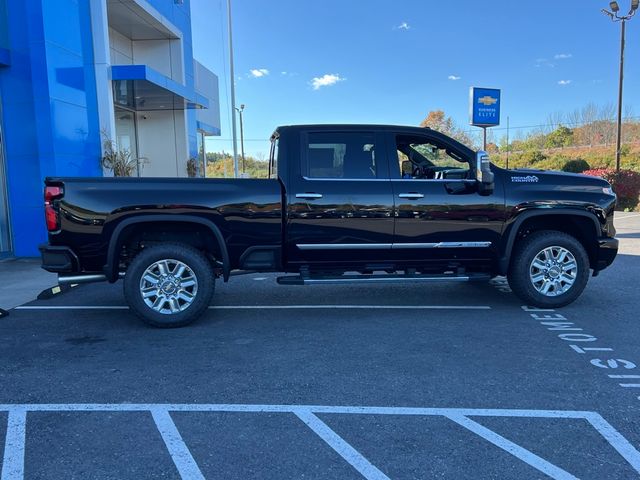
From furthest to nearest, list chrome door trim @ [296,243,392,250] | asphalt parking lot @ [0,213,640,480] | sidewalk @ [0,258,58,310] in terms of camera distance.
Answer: sidewalk @ [0,258,58,310]
chrome door trim @ [296,243,392,250]
asphalt parking lot @ [0,213,640,480]

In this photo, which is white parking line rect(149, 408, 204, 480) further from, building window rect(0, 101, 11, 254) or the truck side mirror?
building window rect(0, 101, 11, 254)

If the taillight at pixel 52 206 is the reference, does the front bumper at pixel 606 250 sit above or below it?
below

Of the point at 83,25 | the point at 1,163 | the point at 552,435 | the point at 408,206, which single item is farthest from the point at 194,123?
the point at 552,435

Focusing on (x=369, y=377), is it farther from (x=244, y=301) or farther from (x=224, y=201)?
(x=244, y=301)

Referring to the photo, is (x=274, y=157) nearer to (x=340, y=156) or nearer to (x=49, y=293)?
(x=340, y=156)

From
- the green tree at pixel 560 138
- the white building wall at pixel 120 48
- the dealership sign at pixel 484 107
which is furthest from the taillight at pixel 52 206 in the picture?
the green tree at pixel 560 138

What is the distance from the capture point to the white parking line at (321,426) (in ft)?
9.17

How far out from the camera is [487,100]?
1816cm

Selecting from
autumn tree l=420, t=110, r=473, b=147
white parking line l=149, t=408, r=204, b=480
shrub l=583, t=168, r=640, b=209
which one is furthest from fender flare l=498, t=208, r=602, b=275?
autumn tree l=420, t=110, r=473, b=147

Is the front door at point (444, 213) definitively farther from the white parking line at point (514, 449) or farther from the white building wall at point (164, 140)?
the white building wall at point (164, 140)

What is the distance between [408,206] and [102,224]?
3176 mm

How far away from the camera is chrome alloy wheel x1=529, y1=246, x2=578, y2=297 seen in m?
5.93

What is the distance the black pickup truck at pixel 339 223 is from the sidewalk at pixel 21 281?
1.97 metres

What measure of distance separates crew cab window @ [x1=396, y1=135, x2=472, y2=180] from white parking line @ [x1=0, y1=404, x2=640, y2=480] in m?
3.05
